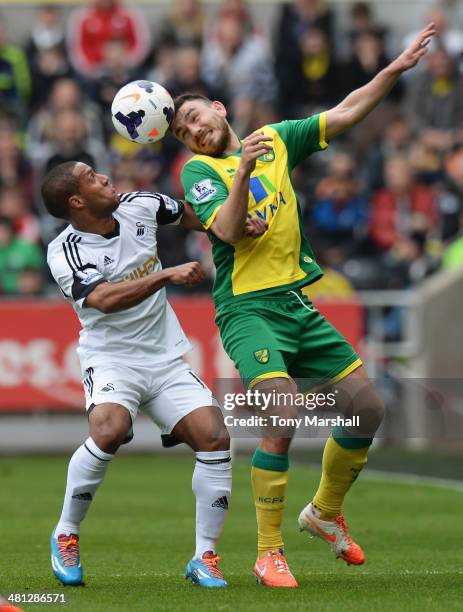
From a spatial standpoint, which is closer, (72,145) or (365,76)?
(72,145)

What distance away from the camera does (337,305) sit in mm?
16719

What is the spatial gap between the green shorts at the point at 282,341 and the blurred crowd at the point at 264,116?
9026 millimetres

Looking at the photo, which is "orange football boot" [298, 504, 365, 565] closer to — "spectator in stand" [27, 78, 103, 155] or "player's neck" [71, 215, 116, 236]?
"player's neck" [71, 215, 116, 236]

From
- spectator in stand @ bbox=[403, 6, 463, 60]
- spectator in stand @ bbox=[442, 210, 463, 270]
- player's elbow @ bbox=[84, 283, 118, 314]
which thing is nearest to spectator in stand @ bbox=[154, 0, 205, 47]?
spectator in stand @ bbox=[403, 6, 463, 60]

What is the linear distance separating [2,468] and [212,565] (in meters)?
8.10

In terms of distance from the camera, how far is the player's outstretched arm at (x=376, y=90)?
25.9 ft

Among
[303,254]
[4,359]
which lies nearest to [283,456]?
[303,254]

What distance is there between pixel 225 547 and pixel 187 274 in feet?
9.41

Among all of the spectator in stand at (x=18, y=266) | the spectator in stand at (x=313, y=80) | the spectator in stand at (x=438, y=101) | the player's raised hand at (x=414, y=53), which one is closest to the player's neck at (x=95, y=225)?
the player's raised hand at (x=414, y=53)

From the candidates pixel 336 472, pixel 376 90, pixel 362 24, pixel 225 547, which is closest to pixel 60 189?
pixel 376 90

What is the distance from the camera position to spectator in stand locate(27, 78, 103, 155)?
60.7 ft

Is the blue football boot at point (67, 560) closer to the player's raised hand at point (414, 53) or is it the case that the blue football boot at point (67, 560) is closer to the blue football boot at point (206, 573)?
the blue football boot at point (206, 573)

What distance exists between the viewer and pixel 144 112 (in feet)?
26.0

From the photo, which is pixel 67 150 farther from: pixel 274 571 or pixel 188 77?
pixel 274 571
